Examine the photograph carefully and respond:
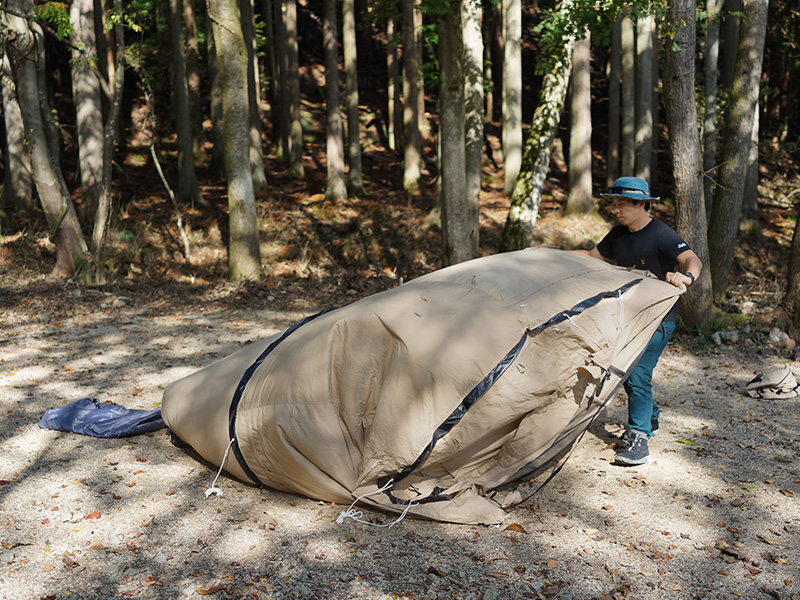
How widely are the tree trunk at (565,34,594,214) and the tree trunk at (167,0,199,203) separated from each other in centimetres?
939

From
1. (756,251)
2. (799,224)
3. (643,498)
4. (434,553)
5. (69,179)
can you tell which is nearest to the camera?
(434,553)

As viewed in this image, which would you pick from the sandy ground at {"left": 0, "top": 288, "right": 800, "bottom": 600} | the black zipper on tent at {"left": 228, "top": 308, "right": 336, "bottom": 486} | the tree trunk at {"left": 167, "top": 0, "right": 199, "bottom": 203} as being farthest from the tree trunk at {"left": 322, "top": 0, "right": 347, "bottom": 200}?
the black zipper on tent at {"left": 228, "top": 308, "right": 336, "bottom": 486}

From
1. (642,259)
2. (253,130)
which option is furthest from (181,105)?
(642,259)

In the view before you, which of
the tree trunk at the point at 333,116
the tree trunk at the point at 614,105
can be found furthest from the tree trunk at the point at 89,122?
the tree trunk at the point at 614,105

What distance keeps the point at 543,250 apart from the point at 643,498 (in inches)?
70.4

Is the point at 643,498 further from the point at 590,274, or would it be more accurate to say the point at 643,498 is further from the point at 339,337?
the point at 339,337

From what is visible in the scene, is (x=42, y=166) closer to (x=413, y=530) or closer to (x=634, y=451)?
(x=413, y=530)

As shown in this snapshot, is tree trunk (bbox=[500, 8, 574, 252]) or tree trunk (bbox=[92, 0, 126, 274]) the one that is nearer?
tree trunk (bbox=[92, 0, 126, 274])

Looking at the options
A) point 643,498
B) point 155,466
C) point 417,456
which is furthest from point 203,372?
point 643,498

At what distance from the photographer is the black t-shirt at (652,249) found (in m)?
4.73

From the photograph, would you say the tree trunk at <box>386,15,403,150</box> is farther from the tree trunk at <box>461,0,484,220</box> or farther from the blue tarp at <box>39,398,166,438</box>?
the blue tarp at <box>39,398,166,438</box>

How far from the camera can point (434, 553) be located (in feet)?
12.0

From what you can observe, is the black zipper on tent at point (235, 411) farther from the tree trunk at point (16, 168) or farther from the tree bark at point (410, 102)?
the tree bark at point (410, 102)

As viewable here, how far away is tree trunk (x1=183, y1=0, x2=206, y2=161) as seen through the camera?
18920 millimetres
